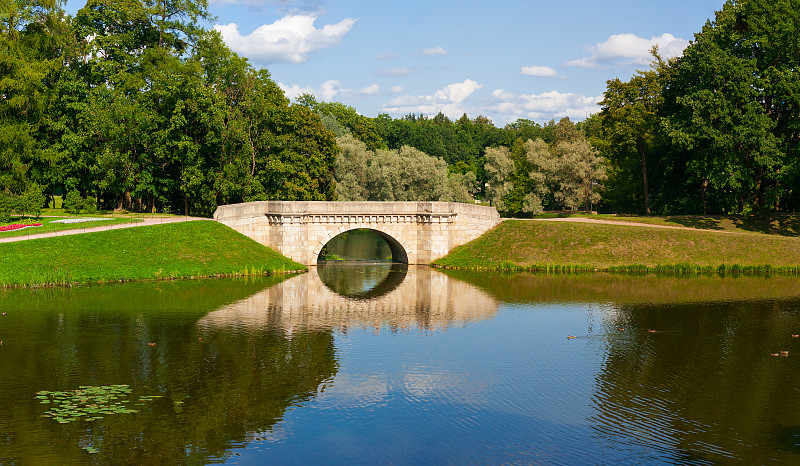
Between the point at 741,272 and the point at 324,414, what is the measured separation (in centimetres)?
4963

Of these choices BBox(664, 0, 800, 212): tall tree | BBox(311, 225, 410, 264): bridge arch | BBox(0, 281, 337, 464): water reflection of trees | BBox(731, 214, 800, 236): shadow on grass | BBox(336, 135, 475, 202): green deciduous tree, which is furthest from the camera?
BBox(336, 135, 475, 202): green deciduous tree

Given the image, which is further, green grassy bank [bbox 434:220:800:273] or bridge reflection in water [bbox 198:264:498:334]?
green grassy bank [bbox 434:220:800:273]

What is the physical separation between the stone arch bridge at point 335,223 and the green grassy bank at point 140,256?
4.75ft

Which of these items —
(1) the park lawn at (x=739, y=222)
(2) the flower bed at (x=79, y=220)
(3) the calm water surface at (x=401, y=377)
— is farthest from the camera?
(1) the park lawn at (x=739, y=222)

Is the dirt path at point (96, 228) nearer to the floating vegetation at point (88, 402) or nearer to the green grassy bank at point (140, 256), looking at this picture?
the green grassy bank at point (140, 256)

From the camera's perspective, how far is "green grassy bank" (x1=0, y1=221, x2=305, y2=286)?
4884 centimetres

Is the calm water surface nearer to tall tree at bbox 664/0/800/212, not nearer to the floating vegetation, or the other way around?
the floating vegetation

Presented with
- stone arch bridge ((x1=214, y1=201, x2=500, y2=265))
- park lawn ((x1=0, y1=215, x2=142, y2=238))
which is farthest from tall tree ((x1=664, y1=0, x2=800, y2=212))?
park lawn ((x1=0, y1=215, x2=142, y2=238))

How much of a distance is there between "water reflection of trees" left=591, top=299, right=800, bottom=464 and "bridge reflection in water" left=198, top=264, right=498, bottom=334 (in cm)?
991

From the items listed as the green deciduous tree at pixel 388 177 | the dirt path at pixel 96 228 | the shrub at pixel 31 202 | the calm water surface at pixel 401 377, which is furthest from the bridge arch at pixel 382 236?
the shrub at pixel 31 202

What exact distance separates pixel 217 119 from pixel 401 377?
4712 centimetres

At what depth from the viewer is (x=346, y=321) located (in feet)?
126

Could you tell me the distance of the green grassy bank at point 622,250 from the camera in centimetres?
6097

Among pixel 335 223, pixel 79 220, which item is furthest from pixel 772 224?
pixel 79 220
